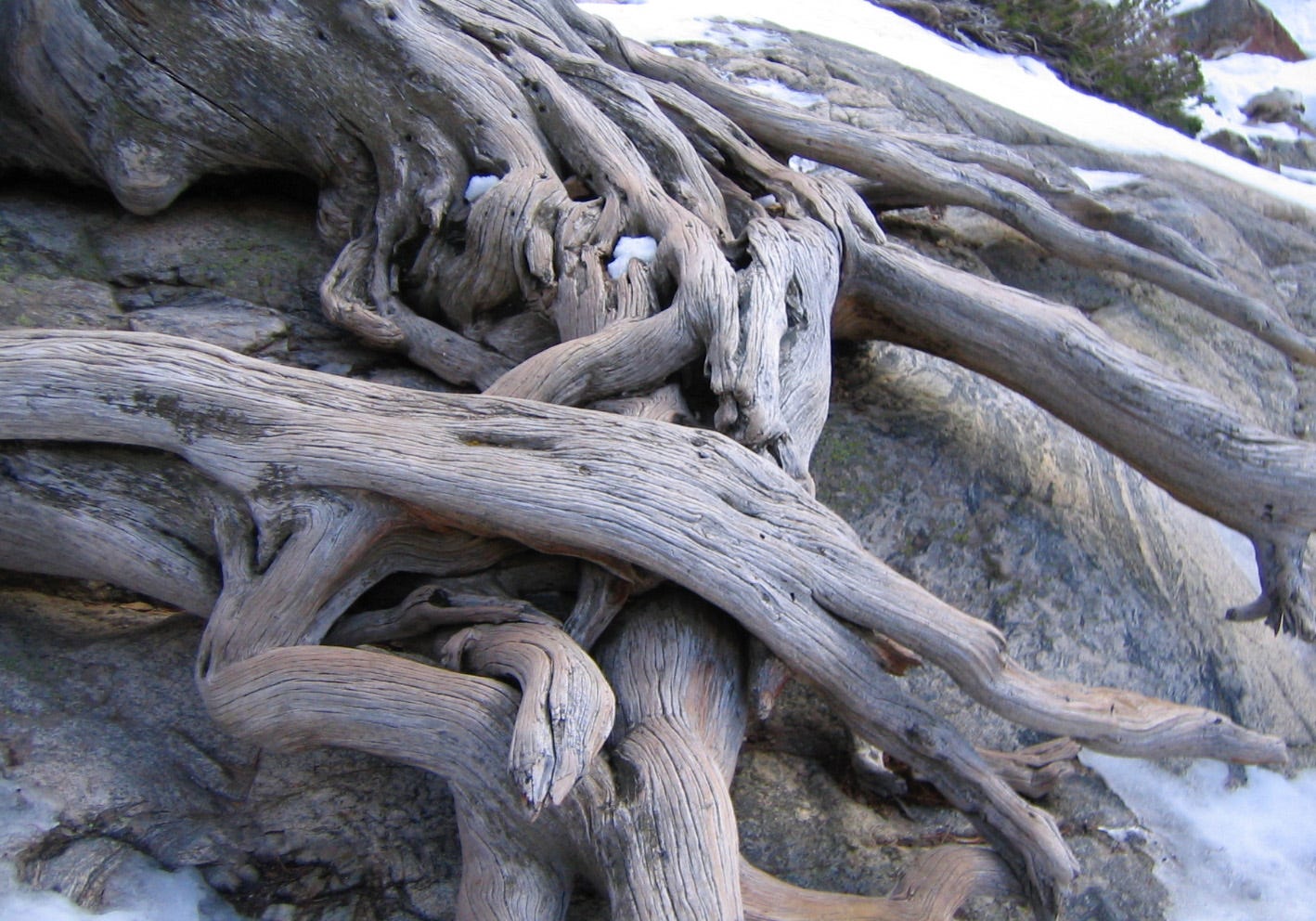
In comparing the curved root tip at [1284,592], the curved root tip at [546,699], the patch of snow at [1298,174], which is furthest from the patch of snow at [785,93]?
the curved root tip at [546,699]

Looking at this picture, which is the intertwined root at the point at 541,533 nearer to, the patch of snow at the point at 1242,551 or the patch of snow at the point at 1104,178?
the patch of snow at the point at 1242,551

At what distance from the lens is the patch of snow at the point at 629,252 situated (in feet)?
12.6

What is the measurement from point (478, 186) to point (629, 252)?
0.83 metres

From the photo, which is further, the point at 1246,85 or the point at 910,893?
the point at 1246,85

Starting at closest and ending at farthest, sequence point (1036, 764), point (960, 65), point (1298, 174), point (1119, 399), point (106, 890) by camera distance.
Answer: point (106, 890) → point (1036, 764) → point (1119, 399) → point (960, 65) → point (1298, 174)

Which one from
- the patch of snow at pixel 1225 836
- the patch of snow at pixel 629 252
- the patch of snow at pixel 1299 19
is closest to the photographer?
the patch of snow at pixel 1225 836

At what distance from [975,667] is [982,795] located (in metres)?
0.34

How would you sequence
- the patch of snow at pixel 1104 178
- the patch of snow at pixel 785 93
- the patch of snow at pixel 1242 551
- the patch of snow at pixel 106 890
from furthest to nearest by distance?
the patch of snow at pixel 1104 178
the patch of snow at pixel 785 93
the patch of snow at pixel 1242 551
the patch of snow at pixel 106 890

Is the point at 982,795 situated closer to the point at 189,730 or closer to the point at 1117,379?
the point at 1117,379

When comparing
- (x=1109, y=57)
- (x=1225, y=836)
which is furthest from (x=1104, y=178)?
(x=1225, y=836)

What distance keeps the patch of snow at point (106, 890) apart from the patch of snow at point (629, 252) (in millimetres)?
2380

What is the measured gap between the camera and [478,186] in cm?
432

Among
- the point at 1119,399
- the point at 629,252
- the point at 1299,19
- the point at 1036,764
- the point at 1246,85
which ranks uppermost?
the point at 1299,19

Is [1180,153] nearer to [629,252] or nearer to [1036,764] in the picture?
[629,252]
